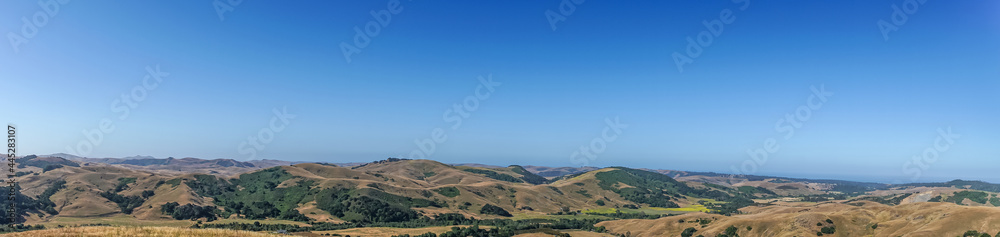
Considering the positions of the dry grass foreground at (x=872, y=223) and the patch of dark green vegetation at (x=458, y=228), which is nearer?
the dry grass foreground at (x=872, y=223)

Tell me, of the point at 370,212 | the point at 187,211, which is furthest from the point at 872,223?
the point at 187,211

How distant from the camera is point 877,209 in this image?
12950 cm

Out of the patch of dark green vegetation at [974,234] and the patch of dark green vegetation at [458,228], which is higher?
the patch of dark green vegetation at [974,234]

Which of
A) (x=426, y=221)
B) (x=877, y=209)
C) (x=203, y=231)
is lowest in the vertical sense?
(x=426, y=221)

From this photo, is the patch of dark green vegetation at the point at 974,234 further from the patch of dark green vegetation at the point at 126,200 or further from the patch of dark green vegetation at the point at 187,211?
the patch of dark green vegetation at the point at 126,200

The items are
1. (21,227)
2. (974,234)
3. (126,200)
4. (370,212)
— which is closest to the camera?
(974,234)

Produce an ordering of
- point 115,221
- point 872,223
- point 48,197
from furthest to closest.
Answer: point 48,197 → point 115,221 → point 872,223

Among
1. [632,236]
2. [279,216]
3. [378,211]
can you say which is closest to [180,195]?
[279,216]

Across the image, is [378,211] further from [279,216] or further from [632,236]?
[632,236]

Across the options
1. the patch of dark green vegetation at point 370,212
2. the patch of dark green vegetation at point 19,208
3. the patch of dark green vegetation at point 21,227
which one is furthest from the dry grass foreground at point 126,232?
the patch of dark green vegetation at point 19,208

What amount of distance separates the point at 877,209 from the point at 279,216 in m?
202

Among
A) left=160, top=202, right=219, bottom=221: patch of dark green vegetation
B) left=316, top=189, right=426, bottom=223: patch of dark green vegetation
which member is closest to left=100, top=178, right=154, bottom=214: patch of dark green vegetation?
left=160, top=202, right=219, bottom=221: patch of dark green vegetation

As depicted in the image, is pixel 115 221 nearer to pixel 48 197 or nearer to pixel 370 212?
pixel 48 197

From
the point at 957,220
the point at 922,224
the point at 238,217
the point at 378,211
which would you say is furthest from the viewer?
the point at 378,211
